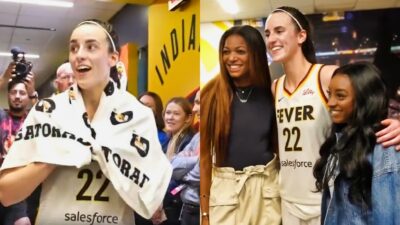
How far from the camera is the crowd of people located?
6.45ft

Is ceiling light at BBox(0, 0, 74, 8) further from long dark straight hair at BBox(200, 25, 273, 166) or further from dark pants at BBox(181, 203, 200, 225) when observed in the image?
dark pants at BBox(181, 203, 200, 225)

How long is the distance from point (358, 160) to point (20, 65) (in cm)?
171

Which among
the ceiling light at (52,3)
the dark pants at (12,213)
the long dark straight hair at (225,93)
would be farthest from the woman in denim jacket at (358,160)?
the ceiling light at (52,3)

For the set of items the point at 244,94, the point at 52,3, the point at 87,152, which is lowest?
the point at 87,152

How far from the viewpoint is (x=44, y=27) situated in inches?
109

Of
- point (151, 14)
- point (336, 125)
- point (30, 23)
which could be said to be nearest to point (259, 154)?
point (336, 125)

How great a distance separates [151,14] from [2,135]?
3.55 ft

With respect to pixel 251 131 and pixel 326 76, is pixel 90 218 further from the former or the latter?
pixel 326 76

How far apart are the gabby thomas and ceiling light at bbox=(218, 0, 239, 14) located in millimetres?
3206

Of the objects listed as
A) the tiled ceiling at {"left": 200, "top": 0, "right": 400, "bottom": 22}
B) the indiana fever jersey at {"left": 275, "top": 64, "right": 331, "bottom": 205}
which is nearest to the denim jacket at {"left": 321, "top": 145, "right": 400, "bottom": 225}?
the indiana fever jersey at {"left": 275, "top": 64, "right": 331, "bottom": 205}

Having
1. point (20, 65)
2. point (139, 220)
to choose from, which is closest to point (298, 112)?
point (139, 220)

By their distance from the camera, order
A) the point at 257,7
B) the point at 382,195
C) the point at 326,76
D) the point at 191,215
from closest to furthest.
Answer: the point at 382,195
the point at 326,76
the point at 191,215
the point at 257,7

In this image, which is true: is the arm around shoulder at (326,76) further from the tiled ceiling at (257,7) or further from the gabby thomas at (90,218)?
the tiled ceiling at (257,7)

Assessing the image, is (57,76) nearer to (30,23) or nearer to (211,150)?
(30,23)
